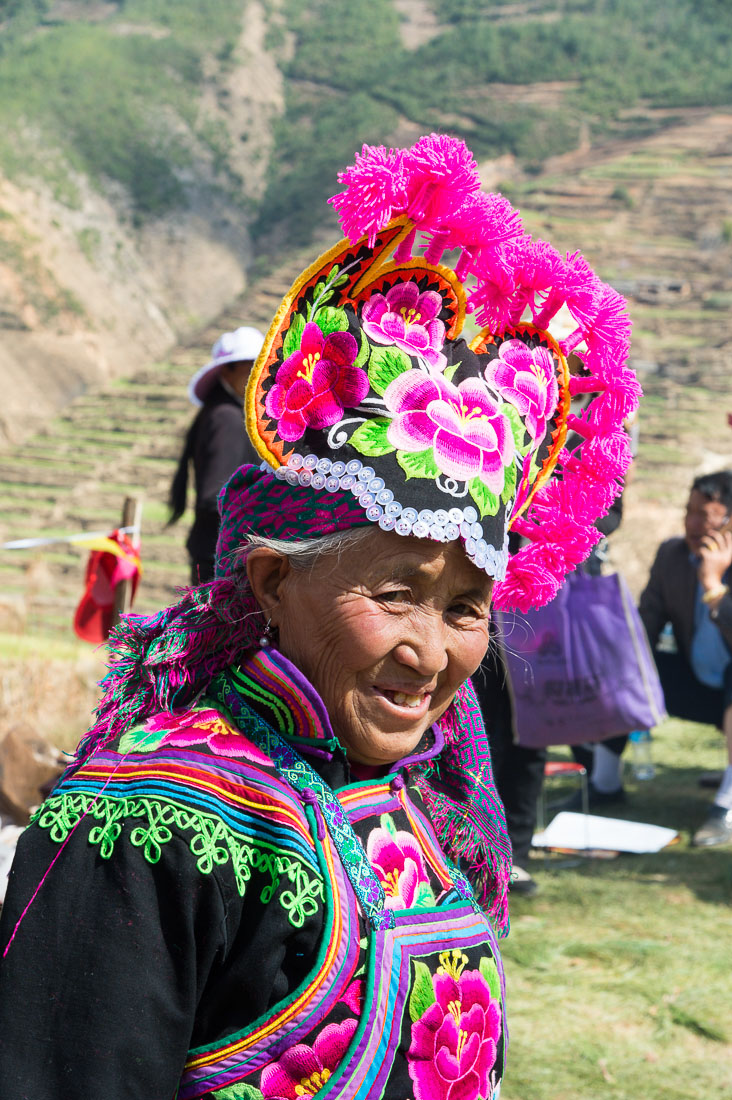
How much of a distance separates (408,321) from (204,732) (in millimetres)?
478

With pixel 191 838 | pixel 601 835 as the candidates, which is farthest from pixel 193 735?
pixel 601 835

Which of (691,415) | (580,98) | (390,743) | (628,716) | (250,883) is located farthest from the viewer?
(580,98)

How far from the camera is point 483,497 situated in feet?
3.91

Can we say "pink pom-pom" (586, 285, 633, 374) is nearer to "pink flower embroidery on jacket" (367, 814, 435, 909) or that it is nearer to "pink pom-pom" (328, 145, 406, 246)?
"pink pom-pom" (328, 145, 406, 246)

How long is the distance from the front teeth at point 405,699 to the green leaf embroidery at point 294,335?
14.6 inches

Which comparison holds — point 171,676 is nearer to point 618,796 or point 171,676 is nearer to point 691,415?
point 618,796

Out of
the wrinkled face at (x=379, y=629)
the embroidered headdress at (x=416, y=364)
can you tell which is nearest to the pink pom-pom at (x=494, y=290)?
the embroidered headdress at (x=416, y=364)

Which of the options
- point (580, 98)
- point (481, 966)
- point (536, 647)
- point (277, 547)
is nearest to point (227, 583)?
point (277, 547)

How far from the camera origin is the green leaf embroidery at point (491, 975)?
1.25m

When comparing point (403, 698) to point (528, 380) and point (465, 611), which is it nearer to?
point (465, 611)

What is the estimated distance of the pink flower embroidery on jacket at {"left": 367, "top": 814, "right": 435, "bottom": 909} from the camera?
122 centimetres

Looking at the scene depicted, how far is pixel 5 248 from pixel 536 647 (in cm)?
4597

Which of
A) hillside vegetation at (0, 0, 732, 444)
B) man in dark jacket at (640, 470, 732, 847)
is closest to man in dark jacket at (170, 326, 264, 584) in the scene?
man in dark jacket at (640, 470, 732, 847)

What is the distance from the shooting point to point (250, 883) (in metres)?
1.10
